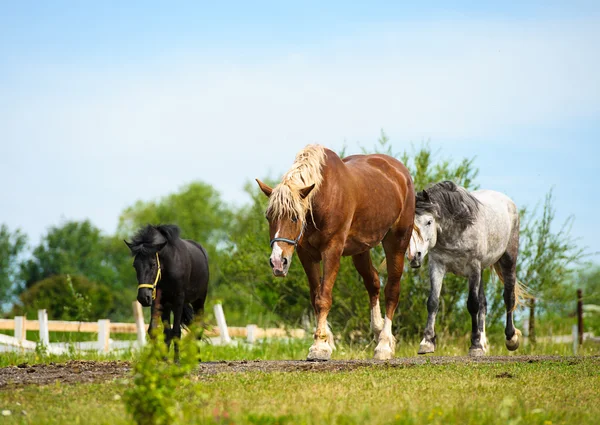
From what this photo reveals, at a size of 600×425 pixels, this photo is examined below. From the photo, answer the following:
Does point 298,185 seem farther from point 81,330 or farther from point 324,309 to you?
point 81,330

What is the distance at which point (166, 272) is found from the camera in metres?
8.97

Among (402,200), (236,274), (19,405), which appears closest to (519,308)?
(402,200)

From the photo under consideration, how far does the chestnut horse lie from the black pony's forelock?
1285 millimetres

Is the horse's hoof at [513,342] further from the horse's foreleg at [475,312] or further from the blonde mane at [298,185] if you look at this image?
the blonde mane at [298,185]

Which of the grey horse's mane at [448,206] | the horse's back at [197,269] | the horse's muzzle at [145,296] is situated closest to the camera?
the horse's muzzle at [145,296]

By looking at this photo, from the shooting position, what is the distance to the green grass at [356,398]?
5.13 metres

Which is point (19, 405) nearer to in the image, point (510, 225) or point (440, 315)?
point (510, 225)

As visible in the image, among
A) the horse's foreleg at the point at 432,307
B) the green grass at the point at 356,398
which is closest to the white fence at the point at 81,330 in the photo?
the horse's foreleg at the point at 432,307

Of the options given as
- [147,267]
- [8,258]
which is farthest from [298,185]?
[8,258]

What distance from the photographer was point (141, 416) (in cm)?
484

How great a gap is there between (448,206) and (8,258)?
47656 mm

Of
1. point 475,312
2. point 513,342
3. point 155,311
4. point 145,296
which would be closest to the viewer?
point 145,296

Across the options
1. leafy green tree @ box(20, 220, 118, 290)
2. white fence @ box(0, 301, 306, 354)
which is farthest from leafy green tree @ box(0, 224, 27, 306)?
white fence @ box(0, 301, 306, 354)

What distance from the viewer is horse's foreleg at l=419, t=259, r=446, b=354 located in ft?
32.8
